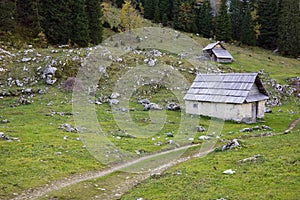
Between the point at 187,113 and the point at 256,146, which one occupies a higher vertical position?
the point at 256,146

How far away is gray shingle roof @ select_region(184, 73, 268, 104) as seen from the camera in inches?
1581

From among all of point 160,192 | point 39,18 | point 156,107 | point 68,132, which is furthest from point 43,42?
point 160,192

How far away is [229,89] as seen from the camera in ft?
137

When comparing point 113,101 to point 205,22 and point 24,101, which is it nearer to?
point 24,101

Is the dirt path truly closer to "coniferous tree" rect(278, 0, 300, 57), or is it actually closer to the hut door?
the hut door

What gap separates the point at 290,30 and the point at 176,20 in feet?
116

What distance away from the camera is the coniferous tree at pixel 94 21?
76.6 metres

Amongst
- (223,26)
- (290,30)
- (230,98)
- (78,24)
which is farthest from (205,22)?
(230,98)

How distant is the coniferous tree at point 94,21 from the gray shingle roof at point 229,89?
125 ft

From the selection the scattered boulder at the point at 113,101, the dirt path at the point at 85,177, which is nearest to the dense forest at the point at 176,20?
the scattered boulder at the point at 113,101

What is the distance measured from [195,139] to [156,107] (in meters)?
13.5

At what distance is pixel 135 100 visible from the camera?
1874 inches

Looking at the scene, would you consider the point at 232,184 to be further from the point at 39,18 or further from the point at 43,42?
the point at 39,18

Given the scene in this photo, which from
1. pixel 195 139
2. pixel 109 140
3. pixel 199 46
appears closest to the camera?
pixel 109 140
